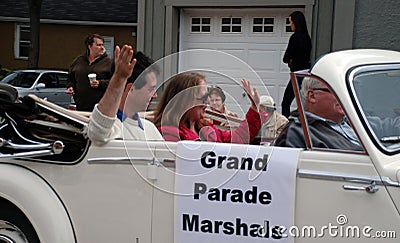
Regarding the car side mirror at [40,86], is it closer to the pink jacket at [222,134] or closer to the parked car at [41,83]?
the parked car at [41,83]

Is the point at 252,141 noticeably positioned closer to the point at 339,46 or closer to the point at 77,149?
the point at 77,149

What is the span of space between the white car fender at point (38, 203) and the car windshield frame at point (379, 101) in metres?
1.88

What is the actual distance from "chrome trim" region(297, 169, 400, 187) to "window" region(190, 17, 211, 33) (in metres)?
7.53

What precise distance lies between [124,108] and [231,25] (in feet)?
21.5

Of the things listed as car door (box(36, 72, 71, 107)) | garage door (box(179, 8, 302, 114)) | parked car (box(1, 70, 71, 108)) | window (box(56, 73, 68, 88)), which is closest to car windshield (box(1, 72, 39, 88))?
parked car (box(1, 70, 71, 108))

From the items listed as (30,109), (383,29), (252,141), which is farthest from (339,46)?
(30,109)

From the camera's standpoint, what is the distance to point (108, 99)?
360cm

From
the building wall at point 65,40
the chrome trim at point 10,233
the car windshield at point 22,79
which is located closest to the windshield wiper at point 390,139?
the chrome trim at point 10,233

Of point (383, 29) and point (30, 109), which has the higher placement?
point (383, 29)

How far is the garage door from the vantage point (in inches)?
396

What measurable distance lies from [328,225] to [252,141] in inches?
36.8

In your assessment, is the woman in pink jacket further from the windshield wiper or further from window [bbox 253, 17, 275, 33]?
window [bbox 253, 17, 275, 33]

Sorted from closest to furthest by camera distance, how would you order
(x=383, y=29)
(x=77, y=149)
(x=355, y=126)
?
(x=355, y=126) → (x=77, y=149) → (x=383, y=29)

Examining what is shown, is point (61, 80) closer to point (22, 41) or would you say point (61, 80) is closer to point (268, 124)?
point (22, 41)
